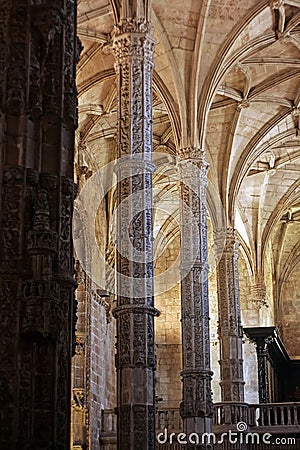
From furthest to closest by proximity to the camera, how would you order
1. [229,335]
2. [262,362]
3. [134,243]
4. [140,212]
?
1. [262,362]
2. [229,335]
3. [140,212]
4. [134,243]

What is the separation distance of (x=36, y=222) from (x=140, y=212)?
24.3 feet

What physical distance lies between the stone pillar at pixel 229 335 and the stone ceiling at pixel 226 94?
203 centimetres

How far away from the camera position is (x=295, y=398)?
3447 cm

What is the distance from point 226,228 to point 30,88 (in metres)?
19.8

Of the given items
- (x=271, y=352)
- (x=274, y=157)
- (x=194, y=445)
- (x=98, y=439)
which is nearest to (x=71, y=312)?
(x=194, y=445)

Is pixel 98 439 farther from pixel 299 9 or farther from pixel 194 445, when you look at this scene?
pixel 299 9

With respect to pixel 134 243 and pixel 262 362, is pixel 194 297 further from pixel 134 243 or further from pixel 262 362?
pixel 262 362

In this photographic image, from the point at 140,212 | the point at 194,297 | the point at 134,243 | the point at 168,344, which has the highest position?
the point at 168,344

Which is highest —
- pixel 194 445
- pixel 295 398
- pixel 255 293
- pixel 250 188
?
pixel 250 188

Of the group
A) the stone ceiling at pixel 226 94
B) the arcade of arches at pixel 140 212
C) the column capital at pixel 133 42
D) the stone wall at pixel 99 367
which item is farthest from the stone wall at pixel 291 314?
the column capital at pixel 133 42

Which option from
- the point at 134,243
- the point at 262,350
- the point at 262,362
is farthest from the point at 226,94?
the point at 134,243

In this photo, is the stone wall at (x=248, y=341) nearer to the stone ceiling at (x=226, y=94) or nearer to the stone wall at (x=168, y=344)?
the stone ceiling at (x=226, y=94)

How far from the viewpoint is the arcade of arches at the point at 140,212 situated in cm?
748

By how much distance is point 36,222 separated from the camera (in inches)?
294
